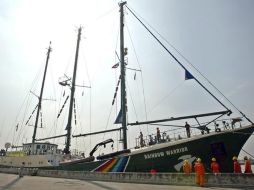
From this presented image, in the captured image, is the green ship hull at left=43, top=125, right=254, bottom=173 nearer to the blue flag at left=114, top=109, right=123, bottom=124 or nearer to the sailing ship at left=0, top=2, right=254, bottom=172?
the sailing ship at left=0, top=2, right=254, bottom=172

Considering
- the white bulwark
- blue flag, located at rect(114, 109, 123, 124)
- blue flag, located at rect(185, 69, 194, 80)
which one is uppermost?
blue flag, located at rect(185, 69, 194, 80)

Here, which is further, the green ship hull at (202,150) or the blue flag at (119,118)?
the blue flag at (119,118)

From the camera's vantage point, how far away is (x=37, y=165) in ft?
88.5

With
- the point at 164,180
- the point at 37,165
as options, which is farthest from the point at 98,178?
the point at 37,165

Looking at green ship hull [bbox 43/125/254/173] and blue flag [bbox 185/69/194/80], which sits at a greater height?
blue flag [bbox 185/69/194/80]

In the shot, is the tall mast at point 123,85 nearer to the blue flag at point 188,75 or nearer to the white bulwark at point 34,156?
the blue flag at point 188,75

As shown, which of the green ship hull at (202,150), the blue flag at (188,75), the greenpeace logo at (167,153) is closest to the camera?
the green ship hull at (202,150)

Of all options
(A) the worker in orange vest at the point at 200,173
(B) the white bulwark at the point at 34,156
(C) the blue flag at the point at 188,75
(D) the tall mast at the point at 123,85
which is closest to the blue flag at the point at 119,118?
(D) the tall mast at the point at 123,85

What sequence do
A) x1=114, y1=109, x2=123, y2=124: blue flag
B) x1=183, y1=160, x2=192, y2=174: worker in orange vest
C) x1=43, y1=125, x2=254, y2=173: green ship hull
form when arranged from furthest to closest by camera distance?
x1=114, y1=109, x2=123, y2=124: blue flag, x1=43, y1=125, x2=254, y2=173: green ship hull, x1=183, y1=160, x2=192, y2=174: worker in orange vest

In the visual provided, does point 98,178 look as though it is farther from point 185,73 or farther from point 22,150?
point 22,150

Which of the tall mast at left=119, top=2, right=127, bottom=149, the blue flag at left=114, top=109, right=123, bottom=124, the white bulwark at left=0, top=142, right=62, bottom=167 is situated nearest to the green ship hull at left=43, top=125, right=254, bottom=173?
the tall mast at left=119, top=2, right=127, bottom=149

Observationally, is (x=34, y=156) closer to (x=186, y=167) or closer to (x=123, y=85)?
(x=123, y=85)

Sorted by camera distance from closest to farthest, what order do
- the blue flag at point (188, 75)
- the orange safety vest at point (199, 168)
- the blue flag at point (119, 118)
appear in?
the orange safety vest at point (199, 168)
the blue flag at point (188, 75)
the blue flag at point (119, 118)

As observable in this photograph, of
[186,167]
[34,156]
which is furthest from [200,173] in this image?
[34,156]
